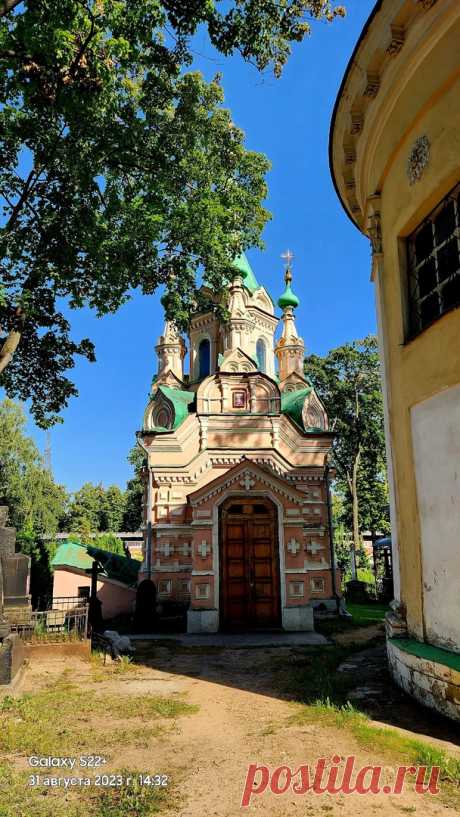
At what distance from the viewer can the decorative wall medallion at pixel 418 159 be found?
6.38m

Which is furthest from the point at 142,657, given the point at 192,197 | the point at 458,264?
the point at 192,197

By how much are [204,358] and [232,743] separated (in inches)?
747

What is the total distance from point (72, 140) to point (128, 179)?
6.82 feet

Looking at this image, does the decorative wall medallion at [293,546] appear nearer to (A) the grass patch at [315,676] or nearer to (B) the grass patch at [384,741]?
(A) the grass patch at [315,676]

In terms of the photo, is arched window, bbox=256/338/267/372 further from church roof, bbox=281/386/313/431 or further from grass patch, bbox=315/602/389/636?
grass patch, bbox=315/602/389/636

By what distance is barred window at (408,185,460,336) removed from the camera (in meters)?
6.11

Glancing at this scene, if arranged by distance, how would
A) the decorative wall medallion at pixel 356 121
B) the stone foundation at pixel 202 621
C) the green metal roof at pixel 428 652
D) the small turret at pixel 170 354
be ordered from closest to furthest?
1. the green metal roof at pixel 428 652
2. the decorative wall medallion at pixel 356 121
3. the stone foundation at pixel 202 621
4. the small turret at pixel 170 354

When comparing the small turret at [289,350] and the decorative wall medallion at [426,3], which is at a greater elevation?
the small turret at [289,350]

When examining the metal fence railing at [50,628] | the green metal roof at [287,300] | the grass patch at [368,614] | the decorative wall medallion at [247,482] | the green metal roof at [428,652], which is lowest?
the grass patch at [368,614]

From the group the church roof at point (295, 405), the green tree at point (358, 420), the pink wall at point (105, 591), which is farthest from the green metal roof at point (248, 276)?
the pink wall at point (105, 591)

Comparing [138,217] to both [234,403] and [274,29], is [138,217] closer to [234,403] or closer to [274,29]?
[274,29]

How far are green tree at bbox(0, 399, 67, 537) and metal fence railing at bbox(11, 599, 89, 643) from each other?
88.4ft

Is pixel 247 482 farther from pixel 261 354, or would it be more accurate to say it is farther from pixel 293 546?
pixel 261 354

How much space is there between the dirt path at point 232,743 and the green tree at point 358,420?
25670mm
